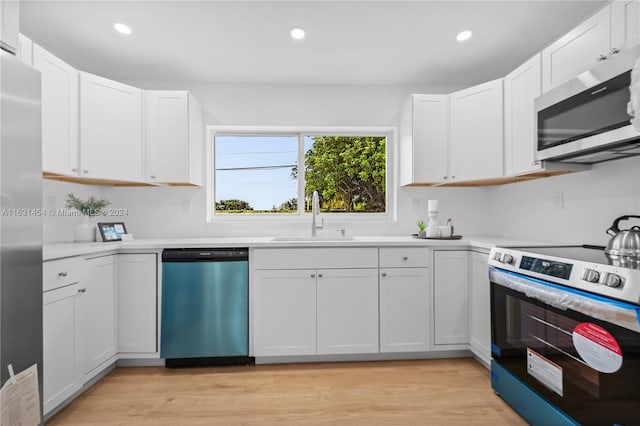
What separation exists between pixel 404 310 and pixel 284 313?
0.91 m

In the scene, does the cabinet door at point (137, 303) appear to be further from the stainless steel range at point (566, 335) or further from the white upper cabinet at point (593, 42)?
the white upper cabinet at point (593, 42)

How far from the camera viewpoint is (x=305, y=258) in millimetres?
2428

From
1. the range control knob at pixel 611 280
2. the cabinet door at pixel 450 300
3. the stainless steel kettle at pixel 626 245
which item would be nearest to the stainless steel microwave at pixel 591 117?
the stainless steel kettle at pixel 626 245

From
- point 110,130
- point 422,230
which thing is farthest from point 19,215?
point 422,230

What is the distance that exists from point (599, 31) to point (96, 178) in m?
3.26

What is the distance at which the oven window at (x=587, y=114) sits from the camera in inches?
57.3

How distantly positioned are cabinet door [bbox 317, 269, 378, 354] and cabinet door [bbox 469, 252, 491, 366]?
72 cm

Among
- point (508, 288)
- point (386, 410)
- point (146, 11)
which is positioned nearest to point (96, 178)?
point (146, 11)

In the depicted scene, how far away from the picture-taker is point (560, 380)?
1.44 m

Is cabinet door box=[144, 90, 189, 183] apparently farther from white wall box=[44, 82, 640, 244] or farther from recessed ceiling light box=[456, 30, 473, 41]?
recessed ceiling light box=[456, 30, 473, 41]

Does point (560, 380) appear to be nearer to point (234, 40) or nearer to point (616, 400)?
point (616, 400)

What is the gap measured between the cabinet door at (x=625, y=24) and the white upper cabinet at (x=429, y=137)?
1215 millimetres

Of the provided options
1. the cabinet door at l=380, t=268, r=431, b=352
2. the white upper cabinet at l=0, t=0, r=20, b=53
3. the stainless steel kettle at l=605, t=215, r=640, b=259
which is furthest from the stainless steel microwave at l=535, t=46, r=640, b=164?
the white upper cabinet at l=0, t=0, r=20, b=53

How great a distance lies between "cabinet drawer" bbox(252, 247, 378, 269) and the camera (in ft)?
7.93
